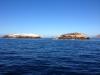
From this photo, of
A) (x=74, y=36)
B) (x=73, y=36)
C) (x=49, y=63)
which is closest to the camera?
(x=49, y=63)

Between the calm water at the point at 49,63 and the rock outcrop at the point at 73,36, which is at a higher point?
the rock outcrop at the point at 73,36

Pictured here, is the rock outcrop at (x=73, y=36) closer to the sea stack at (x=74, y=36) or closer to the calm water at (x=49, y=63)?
the sea stack at (x=74, y=36)

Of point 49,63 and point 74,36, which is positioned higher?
point 74,36

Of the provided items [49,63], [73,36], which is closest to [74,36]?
[73,36]

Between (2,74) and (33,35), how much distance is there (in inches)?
6740

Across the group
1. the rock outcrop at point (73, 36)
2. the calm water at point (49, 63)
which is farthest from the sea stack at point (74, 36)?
the calm water at point (49, 63)

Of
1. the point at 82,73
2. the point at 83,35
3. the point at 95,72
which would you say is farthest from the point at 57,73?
the point at 83,35

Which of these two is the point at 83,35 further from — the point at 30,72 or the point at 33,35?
the point at 30,72

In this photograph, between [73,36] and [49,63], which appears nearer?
[49,63]

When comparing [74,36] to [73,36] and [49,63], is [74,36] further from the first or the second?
[49,63]

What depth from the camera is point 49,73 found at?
1486 centimetres

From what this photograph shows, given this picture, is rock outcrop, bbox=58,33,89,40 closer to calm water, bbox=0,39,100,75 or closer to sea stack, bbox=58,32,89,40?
sea stack, bbox=58,32,89,40

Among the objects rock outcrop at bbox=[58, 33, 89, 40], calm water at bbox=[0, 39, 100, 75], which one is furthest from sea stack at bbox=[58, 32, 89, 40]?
calm water at bbox=[0, 39, 100, 75]

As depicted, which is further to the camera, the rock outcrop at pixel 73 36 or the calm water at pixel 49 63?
the rock outcrop at pixel 73 36
